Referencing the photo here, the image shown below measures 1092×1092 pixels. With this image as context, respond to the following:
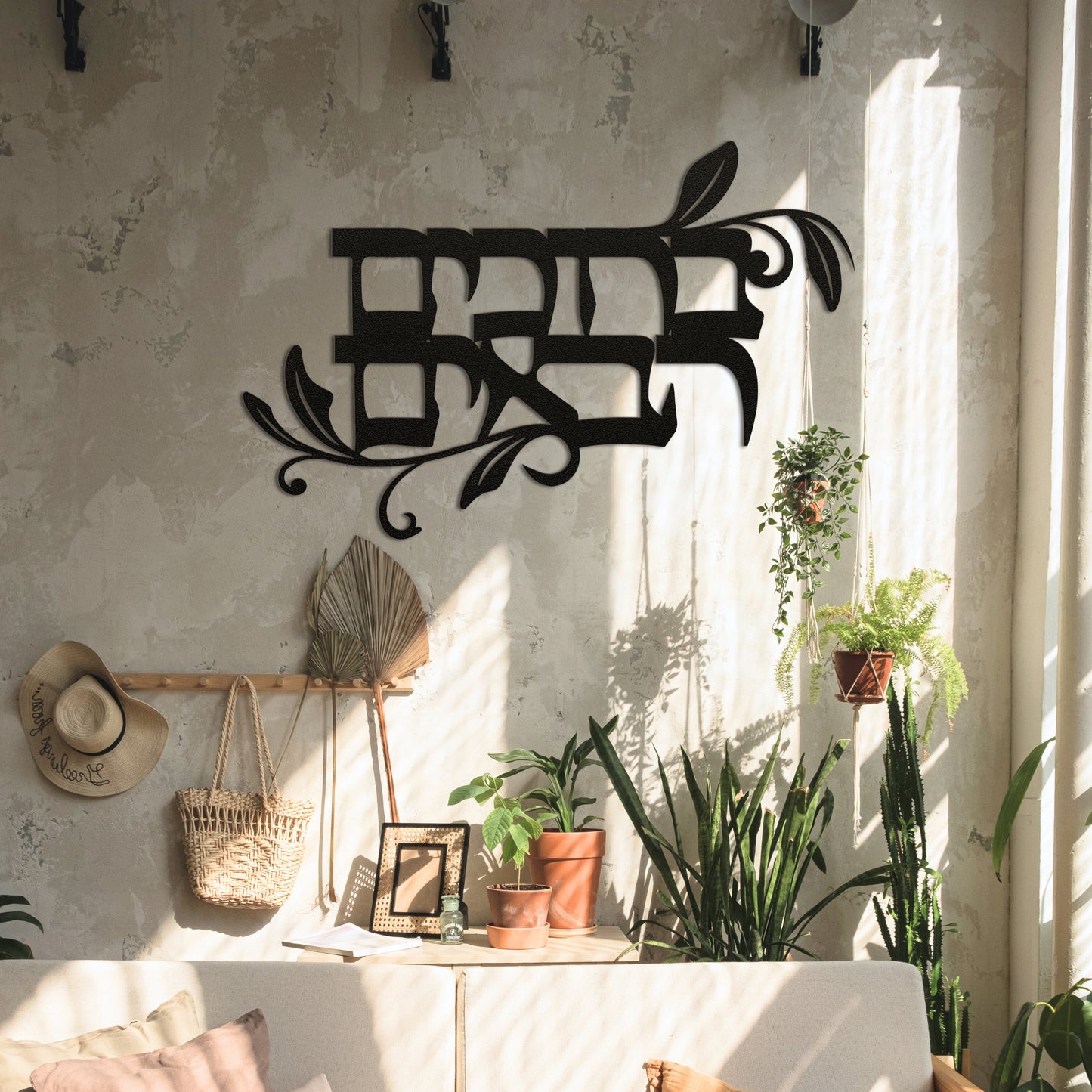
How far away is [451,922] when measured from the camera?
2.92 meters

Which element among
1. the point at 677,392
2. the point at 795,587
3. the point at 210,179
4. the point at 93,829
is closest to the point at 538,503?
the point at 677,392

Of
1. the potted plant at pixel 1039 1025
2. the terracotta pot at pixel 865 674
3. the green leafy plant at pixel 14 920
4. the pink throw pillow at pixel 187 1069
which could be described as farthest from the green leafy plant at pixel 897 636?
the green leafy plant at pixel 14 920

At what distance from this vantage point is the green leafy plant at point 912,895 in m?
2.81

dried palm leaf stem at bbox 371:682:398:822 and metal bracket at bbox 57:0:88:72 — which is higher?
metal bracket at bbox 57:0:88:72

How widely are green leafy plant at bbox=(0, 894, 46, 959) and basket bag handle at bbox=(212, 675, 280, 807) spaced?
0.56 m

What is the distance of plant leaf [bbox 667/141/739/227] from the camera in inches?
128

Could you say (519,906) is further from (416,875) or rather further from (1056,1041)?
(1056,1041)

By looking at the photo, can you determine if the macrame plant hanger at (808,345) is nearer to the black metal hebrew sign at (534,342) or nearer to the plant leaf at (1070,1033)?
the black metal hebrew sign at (534,342)

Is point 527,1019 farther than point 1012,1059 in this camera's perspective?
No

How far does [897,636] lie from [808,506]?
1.35 ft

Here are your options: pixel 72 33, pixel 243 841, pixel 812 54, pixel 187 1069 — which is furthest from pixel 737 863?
pixel 72 33

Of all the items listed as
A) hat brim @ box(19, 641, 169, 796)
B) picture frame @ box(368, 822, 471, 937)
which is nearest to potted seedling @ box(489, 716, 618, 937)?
picture frame @ box(368, 822, 471, 937)

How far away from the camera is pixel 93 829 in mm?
3145

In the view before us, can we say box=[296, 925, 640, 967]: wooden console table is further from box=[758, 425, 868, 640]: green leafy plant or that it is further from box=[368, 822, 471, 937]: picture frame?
Result: box=[758, 425, 868, 640]: green leafy plant
